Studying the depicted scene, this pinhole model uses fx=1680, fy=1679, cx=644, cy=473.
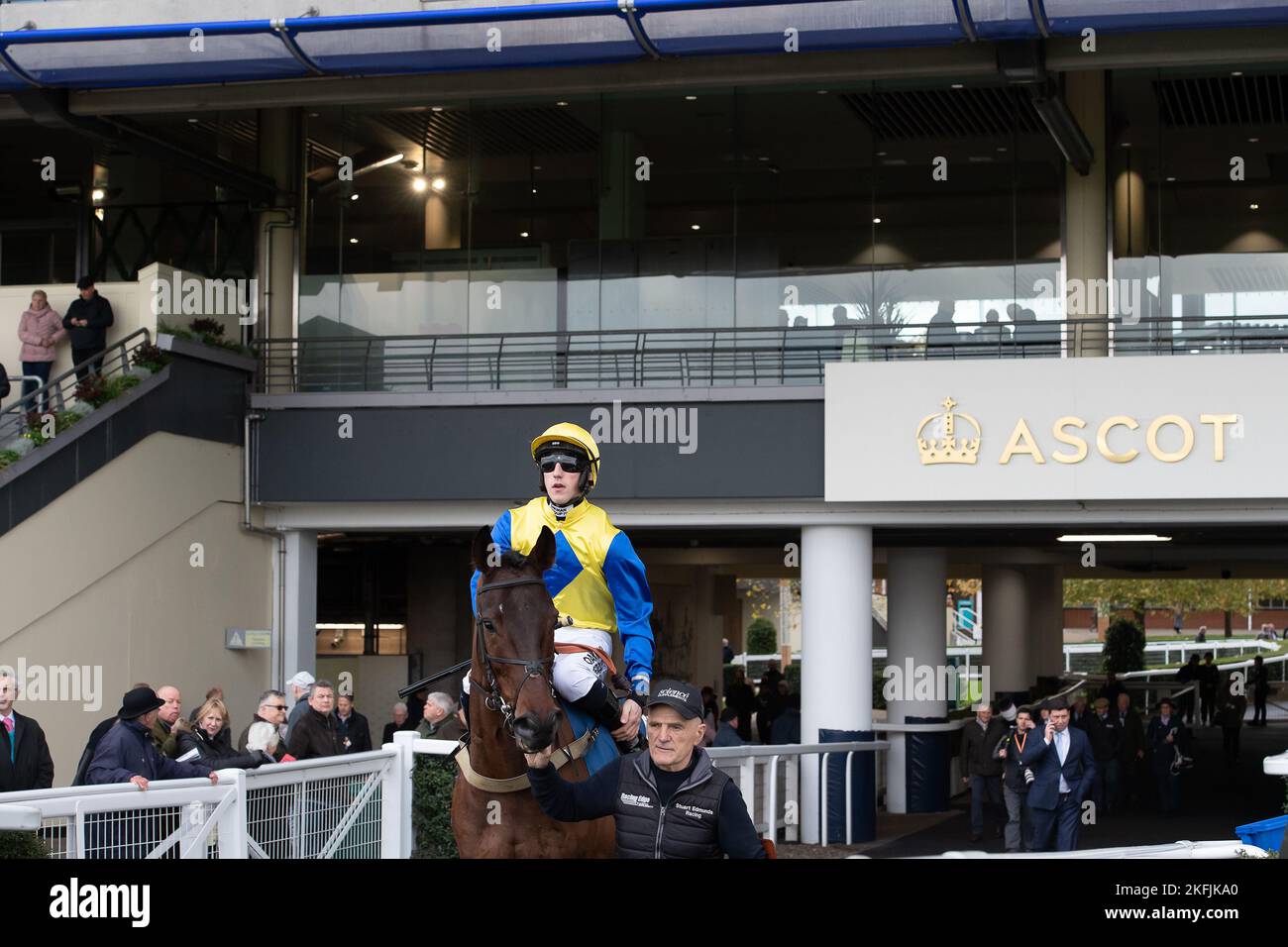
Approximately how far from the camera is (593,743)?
230 inches

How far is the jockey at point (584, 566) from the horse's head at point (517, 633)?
592 millimetres

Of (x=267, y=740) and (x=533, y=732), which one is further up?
(x=533, y=732)

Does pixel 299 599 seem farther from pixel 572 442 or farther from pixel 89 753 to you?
pixel 572 442

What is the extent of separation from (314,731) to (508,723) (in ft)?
22.0

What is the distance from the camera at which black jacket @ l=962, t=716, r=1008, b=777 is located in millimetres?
18562

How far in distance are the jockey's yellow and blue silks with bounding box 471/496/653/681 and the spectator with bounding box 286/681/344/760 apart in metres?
5.53

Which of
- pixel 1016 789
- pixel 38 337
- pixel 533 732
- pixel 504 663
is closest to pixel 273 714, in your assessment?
pixel 504 663

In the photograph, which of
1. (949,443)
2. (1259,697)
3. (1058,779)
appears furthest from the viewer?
(1259,697)

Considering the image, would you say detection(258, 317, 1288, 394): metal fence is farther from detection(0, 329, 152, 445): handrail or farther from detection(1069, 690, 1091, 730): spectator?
detection(1069, 690, 1091, 730): spectator

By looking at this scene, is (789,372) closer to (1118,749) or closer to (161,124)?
(1118,749)

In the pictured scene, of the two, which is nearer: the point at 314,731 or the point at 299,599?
the point at 314,731

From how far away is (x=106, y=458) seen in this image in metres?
17.0

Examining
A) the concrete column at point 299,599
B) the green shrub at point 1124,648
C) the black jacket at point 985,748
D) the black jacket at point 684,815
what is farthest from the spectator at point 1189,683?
the black jacket at point 684,815
